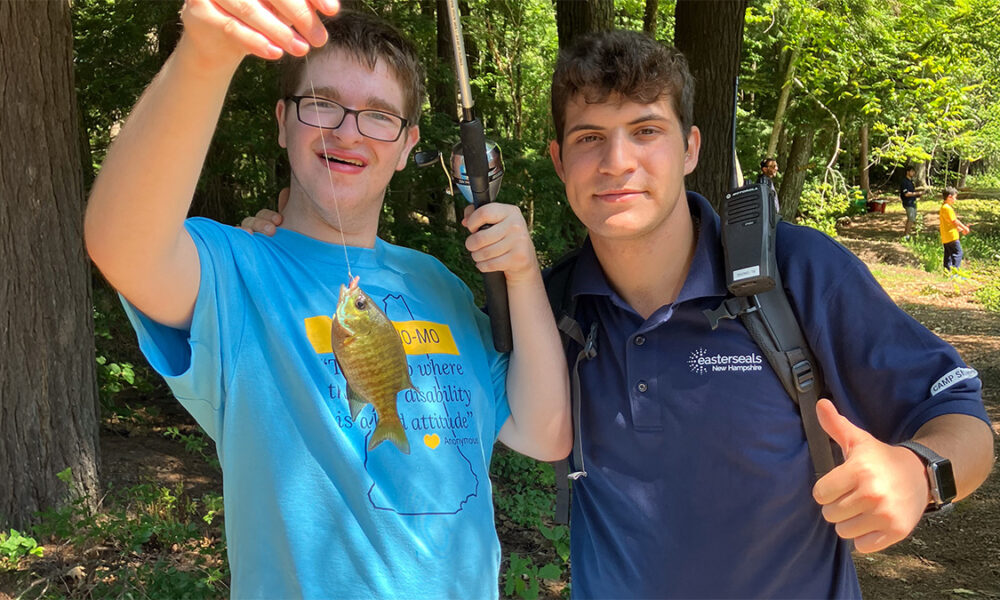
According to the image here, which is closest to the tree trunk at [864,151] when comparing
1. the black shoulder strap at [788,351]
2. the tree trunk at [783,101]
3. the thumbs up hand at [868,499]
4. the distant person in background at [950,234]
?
the tree trunk at [783,101]

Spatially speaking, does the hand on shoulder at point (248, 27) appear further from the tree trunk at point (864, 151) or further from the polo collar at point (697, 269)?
the tree trunk at point (864, 151)

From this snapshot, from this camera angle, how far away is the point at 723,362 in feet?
8.02

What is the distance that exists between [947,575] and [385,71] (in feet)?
19.4

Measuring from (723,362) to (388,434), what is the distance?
1.08 meters

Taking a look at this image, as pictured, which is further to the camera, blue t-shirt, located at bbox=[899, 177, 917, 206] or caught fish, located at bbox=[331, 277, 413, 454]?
blue t-shirt, located at bbox=[899, 177, 917, 206]

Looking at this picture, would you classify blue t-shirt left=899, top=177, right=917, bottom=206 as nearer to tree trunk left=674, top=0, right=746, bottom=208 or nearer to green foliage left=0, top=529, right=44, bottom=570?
tree trunk left=674, top=0, right=746, bottom=208

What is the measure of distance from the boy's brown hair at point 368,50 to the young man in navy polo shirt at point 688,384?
1.89 ft

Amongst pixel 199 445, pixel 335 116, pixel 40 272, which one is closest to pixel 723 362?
pixel 335 116

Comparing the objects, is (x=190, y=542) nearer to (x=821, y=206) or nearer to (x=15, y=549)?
(x=15, y=549)

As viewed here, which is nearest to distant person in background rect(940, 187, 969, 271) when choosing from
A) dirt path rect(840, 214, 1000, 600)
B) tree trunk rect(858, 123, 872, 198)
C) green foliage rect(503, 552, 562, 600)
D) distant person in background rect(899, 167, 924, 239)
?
distant person in background rect(899, 167, 924, 239)

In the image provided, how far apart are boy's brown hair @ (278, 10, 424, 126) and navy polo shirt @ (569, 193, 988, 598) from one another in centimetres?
108

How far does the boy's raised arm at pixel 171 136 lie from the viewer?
4.99ft

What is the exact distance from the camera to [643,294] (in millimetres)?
2693

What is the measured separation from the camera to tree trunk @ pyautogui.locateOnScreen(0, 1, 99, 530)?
5.00 metres
